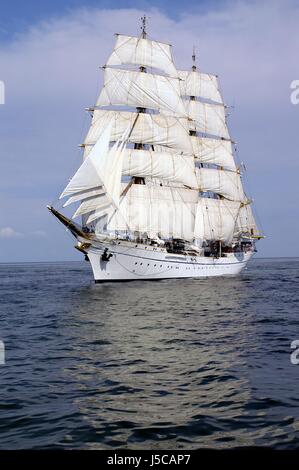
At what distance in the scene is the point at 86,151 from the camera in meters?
64.2

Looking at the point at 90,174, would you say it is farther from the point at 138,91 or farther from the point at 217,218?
the point at 217,218

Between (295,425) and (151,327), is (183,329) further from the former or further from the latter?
(295,425)

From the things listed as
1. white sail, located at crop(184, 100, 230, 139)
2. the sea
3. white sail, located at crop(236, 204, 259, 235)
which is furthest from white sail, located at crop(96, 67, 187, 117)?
the sea

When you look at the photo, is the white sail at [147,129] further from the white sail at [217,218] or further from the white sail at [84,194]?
the white sail at [84,194]

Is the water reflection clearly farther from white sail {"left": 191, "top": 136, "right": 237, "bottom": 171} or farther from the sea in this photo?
white sail {"left": 191, "top": 136, "right": 237, "bottom": 171}

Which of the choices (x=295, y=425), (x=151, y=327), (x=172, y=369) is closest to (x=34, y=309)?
(x=151, y=327)

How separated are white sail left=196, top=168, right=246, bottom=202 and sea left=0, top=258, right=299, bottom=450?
56.5 meters

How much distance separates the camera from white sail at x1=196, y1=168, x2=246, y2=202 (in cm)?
8094

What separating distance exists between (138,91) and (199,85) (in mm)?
22561

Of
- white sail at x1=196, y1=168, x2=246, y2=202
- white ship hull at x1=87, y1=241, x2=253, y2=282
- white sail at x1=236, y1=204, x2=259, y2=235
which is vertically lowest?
white ship hull at x1=87, y1=241, x2=253, y2=282

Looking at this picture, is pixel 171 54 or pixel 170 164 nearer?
pixel 170 164

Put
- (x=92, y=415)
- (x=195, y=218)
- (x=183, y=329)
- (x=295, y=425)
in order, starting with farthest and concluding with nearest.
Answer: (x=195, y=218) < (x=183, y=329) < (x=92, y=415) < (x=295, y=425)
